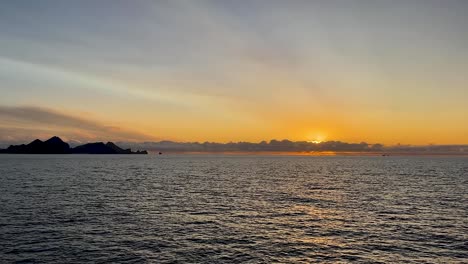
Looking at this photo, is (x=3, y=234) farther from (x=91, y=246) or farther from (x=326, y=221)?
(x=326, y=221)

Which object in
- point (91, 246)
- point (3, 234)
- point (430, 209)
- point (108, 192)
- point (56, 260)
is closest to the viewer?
point (56, 260)

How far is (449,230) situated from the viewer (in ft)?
172

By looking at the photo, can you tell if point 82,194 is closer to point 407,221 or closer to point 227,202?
point 227,202

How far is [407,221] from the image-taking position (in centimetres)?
5888

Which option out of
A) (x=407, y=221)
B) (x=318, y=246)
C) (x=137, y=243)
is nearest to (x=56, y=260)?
(x=137, y=243)

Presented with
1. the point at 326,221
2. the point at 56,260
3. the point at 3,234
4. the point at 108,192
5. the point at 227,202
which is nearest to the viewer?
the point at 56,260

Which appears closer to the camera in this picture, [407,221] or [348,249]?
[348,249]

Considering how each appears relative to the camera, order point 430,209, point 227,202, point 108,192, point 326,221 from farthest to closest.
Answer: point 108,192 < point 227,202 < point 430,209 < point 326,221

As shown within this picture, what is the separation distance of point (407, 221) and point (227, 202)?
1411 inches

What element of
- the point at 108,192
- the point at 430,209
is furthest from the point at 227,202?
the point at 430,209

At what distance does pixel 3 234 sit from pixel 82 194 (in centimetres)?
4167

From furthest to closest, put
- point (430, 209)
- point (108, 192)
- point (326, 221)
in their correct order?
point (108, 192) < point (430, 209) < point (326, 221)

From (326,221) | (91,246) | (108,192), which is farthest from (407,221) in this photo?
(108,192)

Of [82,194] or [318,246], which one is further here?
[82,194]
